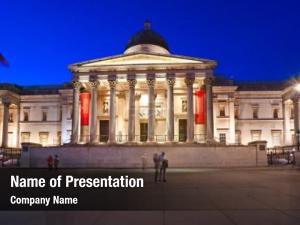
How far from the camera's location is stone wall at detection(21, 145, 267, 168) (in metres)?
41.2

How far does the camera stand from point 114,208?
415 inches

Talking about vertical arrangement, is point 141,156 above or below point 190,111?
below

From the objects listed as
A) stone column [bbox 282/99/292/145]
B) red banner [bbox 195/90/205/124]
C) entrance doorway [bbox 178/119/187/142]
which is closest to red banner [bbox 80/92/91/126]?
entrance doorway [bbox 178/119/187/142]

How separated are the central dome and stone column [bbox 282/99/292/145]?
2241cm

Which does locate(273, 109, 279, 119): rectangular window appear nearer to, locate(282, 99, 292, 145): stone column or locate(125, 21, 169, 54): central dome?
locate(282, 99, 292, 145): stone column

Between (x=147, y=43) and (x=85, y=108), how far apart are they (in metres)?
15.8

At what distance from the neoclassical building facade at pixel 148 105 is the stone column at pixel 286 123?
157 mm

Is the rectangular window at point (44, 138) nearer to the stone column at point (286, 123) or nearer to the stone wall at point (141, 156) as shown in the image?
the stone wall at point (141, 156)

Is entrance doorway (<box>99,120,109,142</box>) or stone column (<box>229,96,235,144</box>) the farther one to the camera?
stone column (<box>229,96,235,144</box>)

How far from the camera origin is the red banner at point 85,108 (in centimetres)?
4612

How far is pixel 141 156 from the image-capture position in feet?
135

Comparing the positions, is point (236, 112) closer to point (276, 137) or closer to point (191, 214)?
point (276, 137)

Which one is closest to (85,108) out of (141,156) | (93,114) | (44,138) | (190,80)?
(93,114)

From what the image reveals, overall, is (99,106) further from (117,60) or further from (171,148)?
(171,148)
